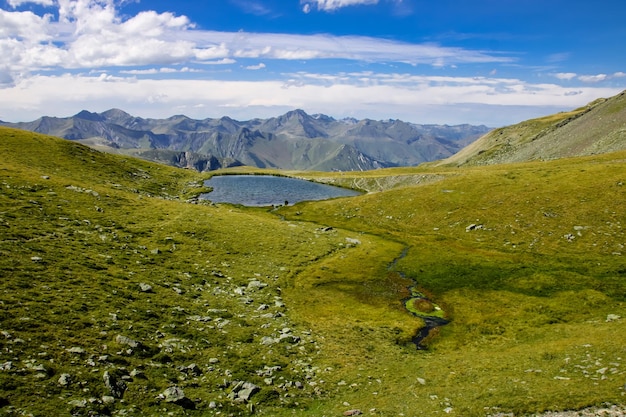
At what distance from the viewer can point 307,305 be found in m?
45.4

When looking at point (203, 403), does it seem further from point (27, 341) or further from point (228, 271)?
point (228, 271)

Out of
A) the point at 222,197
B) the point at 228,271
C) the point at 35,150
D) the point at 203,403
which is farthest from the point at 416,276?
the point at 35,150

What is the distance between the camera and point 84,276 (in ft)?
118

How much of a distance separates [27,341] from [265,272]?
30941mm

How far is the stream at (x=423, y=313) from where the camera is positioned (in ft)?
133

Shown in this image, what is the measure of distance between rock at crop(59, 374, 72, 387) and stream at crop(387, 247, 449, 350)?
94.4 feet

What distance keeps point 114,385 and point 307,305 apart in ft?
81.4

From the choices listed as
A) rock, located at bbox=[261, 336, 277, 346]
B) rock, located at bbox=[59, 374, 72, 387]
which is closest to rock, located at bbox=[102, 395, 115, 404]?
rock, located at bbox=[59, 374, 72, 387]

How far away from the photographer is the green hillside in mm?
24281

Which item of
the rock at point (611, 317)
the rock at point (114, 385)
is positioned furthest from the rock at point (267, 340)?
the rock at point (611, 317)

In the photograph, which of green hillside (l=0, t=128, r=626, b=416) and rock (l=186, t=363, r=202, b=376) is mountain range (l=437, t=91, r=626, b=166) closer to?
green hillside (l=0, t=128, r=626, b=416)

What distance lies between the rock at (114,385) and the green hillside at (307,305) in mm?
161

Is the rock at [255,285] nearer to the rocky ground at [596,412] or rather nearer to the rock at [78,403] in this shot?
the rock at [78,403]

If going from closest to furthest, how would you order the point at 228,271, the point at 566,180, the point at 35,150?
the point at 228,271 → the point at 566,180 → the point at 35,150
